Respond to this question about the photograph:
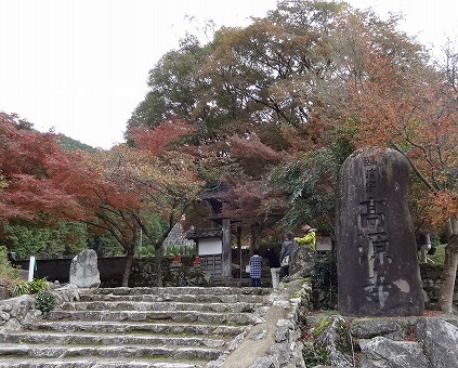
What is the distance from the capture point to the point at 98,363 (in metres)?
7.66

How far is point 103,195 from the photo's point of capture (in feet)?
54.2

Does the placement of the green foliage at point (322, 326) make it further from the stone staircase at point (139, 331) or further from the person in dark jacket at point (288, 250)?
the person in dark jacket at point (288, 250)

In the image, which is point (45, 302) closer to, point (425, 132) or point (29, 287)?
point (29, 287)

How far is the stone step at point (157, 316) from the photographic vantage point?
912cm

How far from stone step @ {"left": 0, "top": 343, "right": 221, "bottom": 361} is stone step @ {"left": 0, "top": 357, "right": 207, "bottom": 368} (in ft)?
0.45

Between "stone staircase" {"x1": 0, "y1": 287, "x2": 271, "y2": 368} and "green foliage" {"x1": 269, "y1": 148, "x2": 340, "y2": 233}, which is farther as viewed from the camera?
"green foliage" {"x1": 269, "y1": 148, "x2": 340, "y2": 233}

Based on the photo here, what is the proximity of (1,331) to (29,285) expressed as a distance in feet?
5.39

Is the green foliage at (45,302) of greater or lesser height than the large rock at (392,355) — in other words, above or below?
above

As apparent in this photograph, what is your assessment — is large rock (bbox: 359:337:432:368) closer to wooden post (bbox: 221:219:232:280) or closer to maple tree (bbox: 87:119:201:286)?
maple tree (bbox: 87:119:201:286)

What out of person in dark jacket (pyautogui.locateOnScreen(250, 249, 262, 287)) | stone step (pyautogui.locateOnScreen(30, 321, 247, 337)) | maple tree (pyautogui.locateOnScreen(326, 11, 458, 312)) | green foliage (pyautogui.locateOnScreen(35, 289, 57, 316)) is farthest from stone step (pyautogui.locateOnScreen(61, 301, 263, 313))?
person in dark jacket (pyautogui.locateOnScreen(250, 249, 262, 287))

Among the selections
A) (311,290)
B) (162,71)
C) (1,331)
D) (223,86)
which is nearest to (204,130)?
(223,86)

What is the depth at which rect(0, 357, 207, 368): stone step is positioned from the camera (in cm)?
746

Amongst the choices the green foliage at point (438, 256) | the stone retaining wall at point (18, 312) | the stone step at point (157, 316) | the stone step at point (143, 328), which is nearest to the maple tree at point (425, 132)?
the stone step at point (157, 316)

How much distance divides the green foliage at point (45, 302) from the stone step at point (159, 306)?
0.37m
